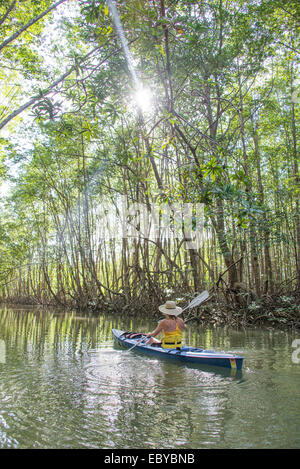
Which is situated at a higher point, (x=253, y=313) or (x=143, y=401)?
(x=253, y=313)

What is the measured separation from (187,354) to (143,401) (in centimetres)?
161

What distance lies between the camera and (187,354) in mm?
4816

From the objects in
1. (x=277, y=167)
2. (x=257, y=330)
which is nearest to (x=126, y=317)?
(x=257, y=330)

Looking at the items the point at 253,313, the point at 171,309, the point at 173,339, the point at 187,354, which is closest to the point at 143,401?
the point at 187,354

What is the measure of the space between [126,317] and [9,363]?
7261 mm

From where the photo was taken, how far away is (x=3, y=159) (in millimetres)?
12406

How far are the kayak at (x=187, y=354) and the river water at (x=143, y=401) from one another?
4.1 inches

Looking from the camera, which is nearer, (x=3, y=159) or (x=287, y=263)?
(x=287, y=263)

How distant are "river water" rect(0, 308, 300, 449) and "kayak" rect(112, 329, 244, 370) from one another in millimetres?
105

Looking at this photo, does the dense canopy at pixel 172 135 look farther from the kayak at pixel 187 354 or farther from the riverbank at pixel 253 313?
the kayak at pixel 187 354

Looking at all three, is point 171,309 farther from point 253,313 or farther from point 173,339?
point 253,313
